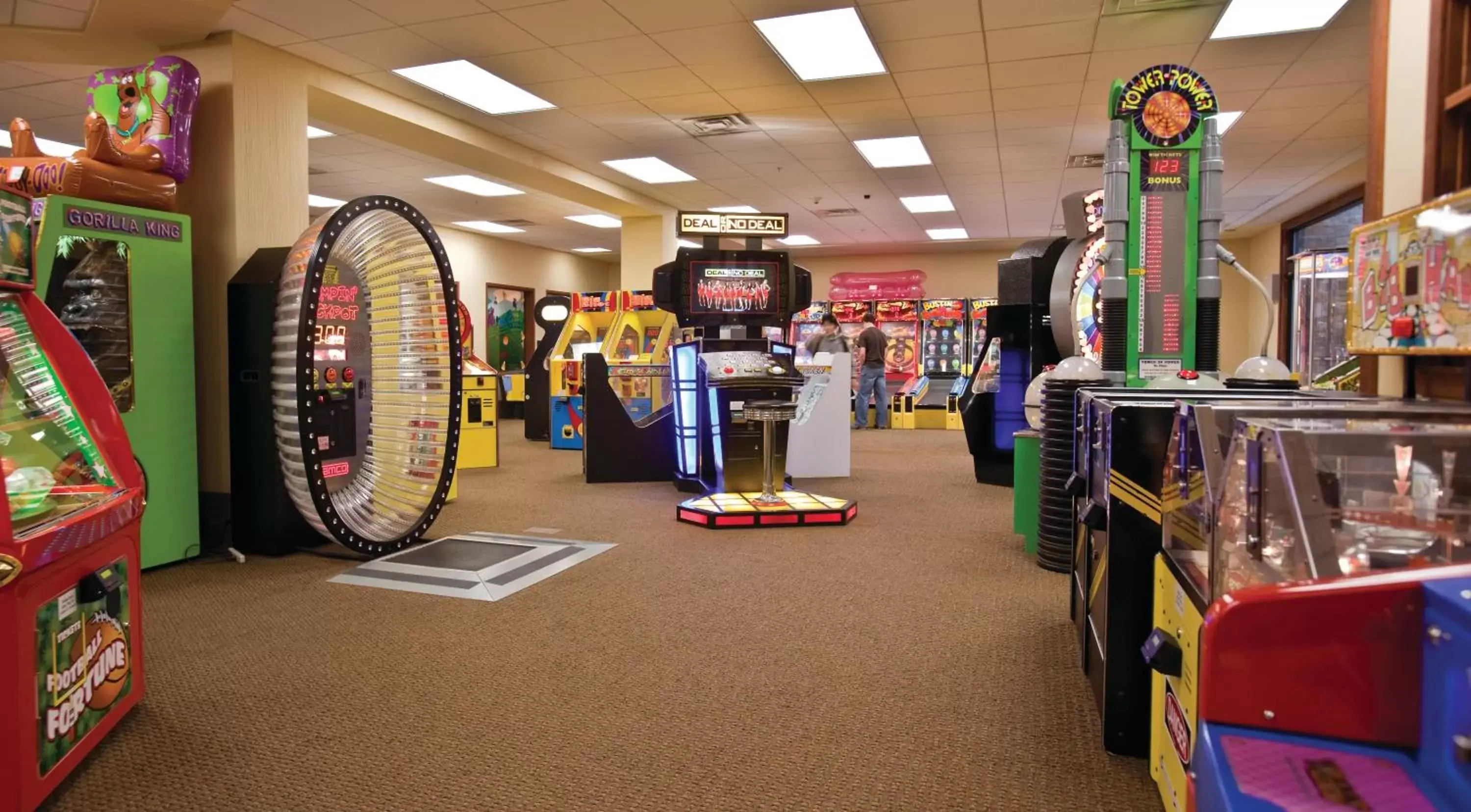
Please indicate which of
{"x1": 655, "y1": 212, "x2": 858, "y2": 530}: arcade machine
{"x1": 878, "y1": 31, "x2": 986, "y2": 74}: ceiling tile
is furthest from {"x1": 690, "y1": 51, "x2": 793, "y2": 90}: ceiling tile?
{"x1": 655, "y1": 212, "x2": 858, "y2": 530}: arcade machine

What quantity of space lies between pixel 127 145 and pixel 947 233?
36.9ft

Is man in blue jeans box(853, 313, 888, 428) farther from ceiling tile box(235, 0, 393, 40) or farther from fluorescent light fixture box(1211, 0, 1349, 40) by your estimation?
ceiling tile box(235, 0, 393, 40)

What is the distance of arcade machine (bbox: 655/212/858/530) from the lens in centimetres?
533

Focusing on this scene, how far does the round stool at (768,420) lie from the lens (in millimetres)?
5188

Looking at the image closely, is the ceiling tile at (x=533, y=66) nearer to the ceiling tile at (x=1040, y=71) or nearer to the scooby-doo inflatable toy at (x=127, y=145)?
the scooby-doo inflatable toy at (x=127, y=145)

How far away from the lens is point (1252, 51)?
220 inches

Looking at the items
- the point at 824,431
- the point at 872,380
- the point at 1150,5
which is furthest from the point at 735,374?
the point at 872,380

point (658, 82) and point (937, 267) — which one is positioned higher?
point (658, 82)

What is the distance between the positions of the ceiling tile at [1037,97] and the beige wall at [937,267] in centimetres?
877

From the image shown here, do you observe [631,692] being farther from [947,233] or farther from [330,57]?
[947,233]

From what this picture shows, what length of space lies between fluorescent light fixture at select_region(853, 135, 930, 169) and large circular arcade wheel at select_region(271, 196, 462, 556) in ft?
14.7

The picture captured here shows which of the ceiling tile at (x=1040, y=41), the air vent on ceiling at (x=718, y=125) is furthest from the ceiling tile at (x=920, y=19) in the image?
the air vent on ceiling at (x=718, y=125)

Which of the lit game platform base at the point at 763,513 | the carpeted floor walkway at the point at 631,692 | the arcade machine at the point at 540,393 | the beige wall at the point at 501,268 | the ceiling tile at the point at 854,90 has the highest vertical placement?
the ceiling tile at the point at 854,90

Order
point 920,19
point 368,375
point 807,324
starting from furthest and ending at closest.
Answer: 1. point 807,324
2. point 920,19
3. point 368,375
